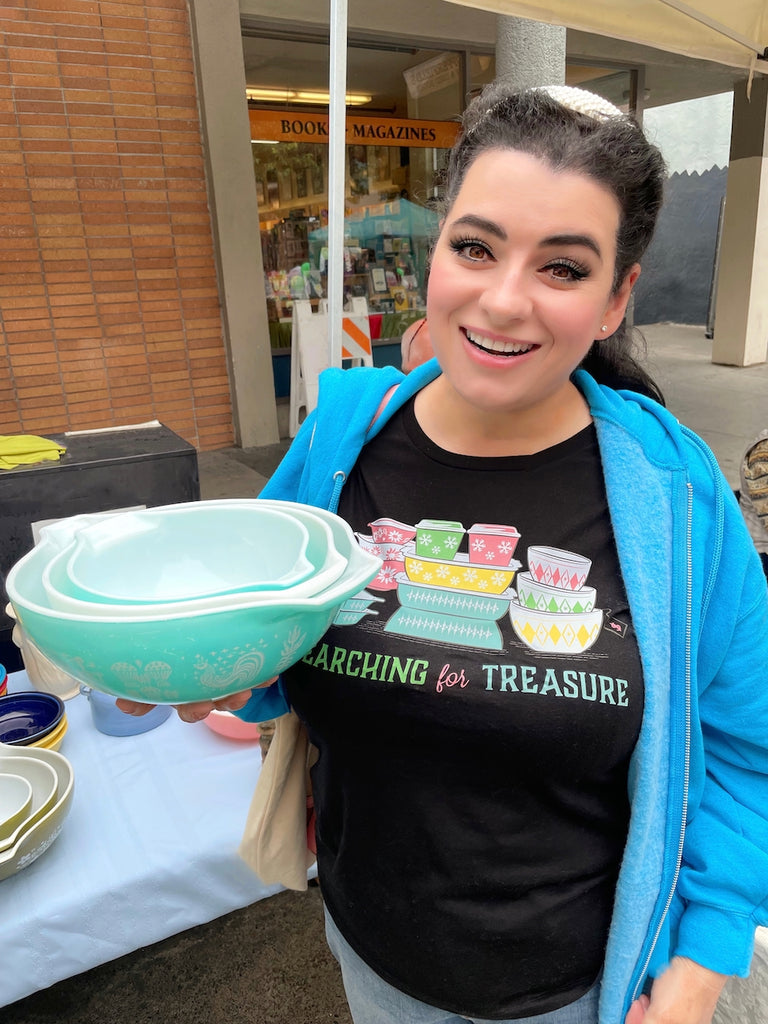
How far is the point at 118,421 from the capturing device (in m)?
5.80

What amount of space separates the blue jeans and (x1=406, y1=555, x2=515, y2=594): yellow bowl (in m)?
0.62

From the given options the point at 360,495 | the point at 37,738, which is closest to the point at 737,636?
the point at 360,495

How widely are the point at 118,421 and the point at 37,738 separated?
15.2 feet

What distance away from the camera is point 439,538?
42.4 inches

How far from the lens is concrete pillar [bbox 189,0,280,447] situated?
5359 millimetres

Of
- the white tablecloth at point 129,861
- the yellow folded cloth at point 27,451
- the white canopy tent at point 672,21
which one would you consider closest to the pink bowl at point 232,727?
the white tablecloth at point 129,861

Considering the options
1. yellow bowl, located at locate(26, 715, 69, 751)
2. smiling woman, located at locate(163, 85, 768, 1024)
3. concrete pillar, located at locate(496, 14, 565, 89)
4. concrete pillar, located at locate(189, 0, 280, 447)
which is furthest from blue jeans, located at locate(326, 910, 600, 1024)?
concrete pillar, located at locate(189, 0, 280, 447)

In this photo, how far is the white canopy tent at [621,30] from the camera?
1530 millimetres

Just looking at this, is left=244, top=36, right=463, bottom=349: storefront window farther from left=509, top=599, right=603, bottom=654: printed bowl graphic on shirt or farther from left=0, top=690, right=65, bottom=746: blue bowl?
left=509, top=599, right=603, bottom=654: printed bowl graphic on shirt

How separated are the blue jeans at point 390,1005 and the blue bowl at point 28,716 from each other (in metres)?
0.80

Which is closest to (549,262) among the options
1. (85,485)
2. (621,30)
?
(85,485)

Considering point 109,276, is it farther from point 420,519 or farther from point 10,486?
point 420,519

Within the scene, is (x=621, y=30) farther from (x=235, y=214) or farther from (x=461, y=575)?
(x=235, y=214)

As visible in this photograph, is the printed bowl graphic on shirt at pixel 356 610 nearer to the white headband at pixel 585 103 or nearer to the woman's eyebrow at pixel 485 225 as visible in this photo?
the woman's eyebrow at pixel 485 225
